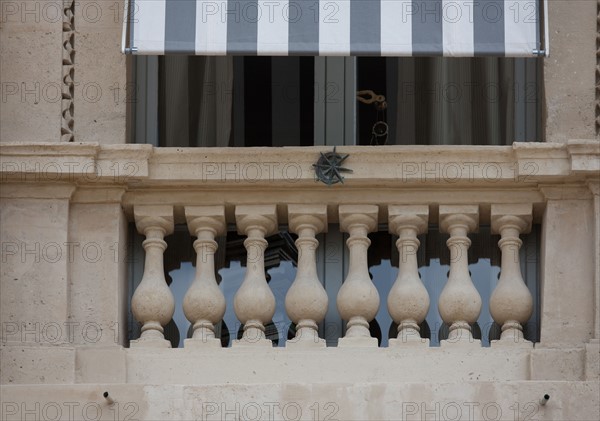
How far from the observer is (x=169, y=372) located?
12.3 metres

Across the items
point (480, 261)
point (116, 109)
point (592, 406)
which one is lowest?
point (592, 406)

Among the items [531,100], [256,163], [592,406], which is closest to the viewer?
[592,406]

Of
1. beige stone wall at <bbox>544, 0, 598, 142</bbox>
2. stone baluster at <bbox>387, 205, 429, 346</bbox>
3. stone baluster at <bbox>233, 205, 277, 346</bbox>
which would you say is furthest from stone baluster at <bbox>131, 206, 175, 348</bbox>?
beige stone wall at <bbox>544, 0, 598, 142</bbox>

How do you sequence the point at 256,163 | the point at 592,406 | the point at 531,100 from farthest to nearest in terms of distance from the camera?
the point at 531,100 < the point at 256,163 < the point at 592,406

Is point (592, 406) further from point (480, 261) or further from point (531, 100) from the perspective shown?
point (531, 100)

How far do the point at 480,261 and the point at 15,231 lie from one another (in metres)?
2.79

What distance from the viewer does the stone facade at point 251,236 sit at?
39.2 feet

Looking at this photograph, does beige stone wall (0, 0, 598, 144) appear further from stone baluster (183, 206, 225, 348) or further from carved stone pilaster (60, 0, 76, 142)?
stone baluster (183, 206, 225, 348)

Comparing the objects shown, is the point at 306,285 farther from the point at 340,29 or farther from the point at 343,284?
the point at 340,29

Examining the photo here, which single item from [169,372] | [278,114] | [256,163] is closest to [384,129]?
[278,114]

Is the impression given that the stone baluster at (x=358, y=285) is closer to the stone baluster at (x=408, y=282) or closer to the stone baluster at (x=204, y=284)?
the stone baluster at (x=408, y=282)

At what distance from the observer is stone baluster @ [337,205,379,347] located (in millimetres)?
12391

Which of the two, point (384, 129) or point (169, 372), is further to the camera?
point (384, 129)

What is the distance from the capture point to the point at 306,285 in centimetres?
1250
